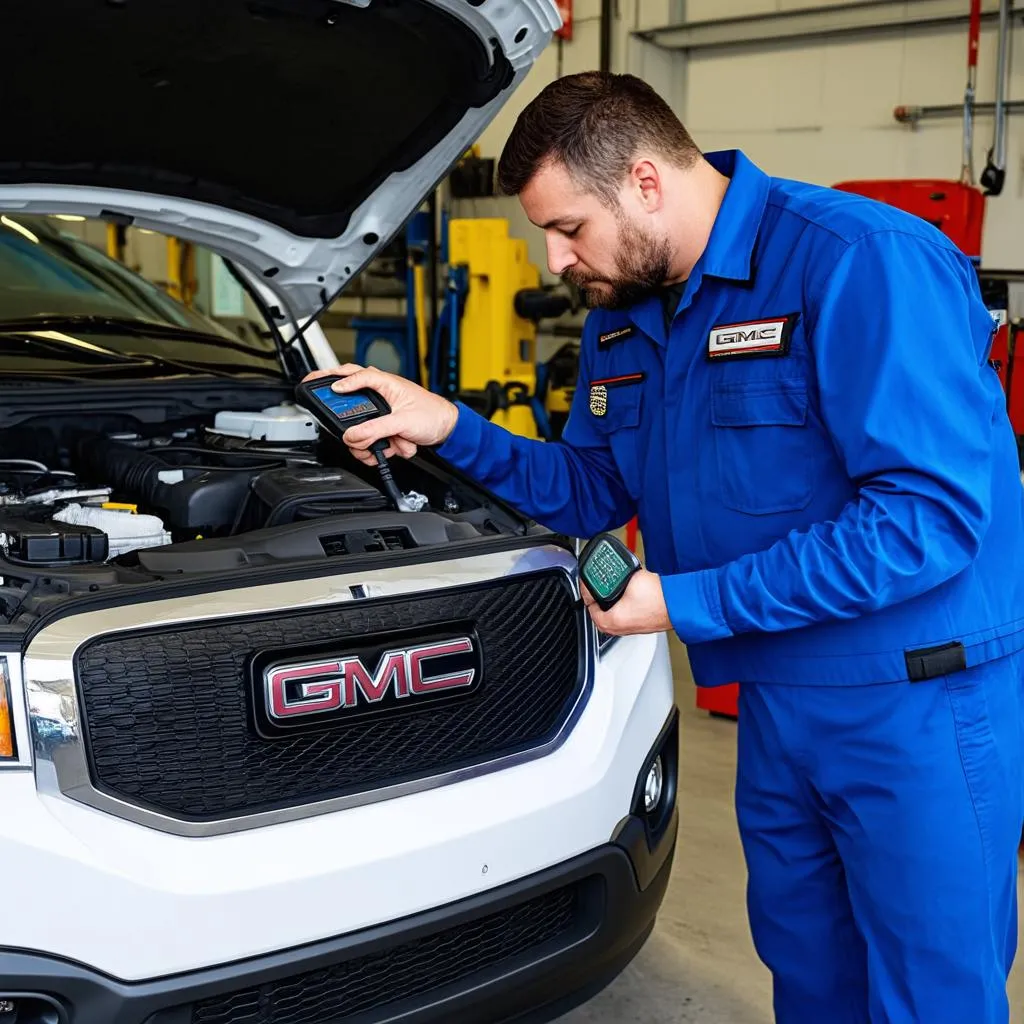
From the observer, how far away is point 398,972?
155cm

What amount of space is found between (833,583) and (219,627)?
74cm

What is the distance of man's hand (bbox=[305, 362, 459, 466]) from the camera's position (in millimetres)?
1867

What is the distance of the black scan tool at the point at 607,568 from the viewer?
1461 millimetres

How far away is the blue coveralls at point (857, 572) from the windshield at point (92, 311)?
4.44ft

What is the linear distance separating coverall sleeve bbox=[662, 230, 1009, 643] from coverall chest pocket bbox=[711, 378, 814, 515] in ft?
0.19

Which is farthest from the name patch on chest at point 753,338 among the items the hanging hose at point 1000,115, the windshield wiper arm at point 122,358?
the hanging hose at point 1000,115

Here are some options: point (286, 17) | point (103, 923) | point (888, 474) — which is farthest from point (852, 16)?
point (103, 923)

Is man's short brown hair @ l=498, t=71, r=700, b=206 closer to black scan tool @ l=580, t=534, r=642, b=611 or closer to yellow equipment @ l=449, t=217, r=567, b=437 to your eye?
black scan tool @ l=580, t=534, r=642, b=611

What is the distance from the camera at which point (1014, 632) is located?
1.54m

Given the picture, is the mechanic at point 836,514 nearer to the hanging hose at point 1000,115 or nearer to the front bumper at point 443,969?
the front bumper at point 443,969

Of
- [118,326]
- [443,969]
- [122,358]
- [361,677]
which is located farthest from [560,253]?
[118,326]

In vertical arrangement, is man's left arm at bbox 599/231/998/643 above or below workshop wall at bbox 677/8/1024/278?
below

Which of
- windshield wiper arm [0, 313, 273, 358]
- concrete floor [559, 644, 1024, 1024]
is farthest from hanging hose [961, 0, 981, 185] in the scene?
windshield wiper arm [0, 313, 273, 358]

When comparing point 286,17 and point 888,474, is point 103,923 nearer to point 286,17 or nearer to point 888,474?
point 888,474
